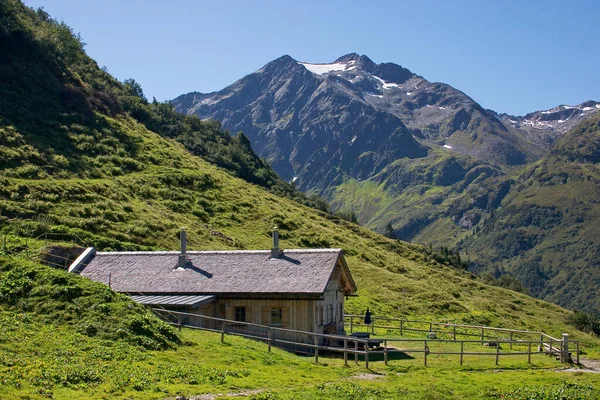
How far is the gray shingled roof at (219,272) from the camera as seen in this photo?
39.3 metres

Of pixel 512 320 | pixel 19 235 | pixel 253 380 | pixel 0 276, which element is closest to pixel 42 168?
pixel 19 235

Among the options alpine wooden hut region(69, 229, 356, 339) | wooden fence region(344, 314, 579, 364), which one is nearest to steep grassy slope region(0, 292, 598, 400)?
alpine wooden hut region(69, 229, 356, 339)

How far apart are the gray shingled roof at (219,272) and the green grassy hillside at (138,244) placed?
5.60 metres

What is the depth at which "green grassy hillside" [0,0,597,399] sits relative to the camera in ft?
79.6

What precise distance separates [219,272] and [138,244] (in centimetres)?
2339

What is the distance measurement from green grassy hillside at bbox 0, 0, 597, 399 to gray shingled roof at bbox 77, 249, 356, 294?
5598 mm

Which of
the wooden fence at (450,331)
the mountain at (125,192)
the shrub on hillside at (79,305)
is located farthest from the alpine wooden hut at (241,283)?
the mountain at (125,192)

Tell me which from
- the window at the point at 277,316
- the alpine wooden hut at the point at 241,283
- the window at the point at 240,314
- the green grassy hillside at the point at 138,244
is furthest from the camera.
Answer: the window at the point at 240,314

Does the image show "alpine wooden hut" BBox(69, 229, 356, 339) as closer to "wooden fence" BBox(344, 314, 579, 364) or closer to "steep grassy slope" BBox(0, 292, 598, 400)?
"steep grassy slope" BBox(0, 292, 598, 400)

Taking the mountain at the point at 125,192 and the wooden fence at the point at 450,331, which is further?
the mountain at the point at 125,192

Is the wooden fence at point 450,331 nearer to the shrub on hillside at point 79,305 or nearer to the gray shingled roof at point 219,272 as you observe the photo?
the gray shingled roof at point 219,272

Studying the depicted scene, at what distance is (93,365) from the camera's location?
75.8 ft

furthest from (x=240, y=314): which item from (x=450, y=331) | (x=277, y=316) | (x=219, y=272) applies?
(x=450, y=331)

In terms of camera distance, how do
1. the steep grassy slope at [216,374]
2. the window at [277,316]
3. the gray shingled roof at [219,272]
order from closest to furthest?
the steep grassy slope at [216,374]
the window at [277,316]
the gray shingled roof at [219,272]
